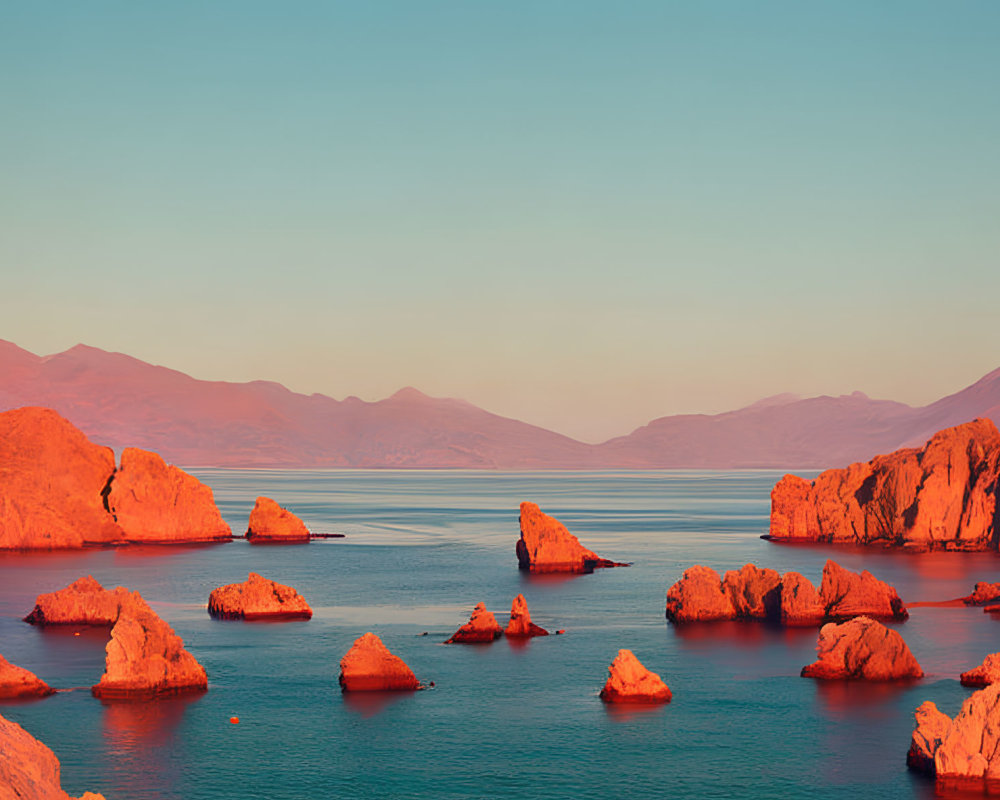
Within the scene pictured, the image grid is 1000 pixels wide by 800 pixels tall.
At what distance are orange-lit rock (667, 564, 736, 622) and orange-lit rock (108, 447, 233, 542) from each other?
8505 centimetres

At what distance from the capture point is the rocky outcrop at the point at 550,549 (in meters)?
135

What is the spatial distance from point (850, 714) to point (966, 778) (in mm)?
14876

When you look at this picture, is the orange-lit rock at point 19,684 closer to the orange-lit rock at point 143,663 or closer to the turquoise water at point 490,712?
the turquoise water at point 490,712

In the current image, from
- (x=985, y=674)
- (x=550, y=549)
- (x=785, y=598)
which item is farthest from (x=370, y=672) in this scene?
(x=550, y=549)

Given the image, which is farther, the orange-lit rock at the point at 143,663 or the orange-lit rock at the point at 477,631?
the orange-lit rock at the point at 477,631

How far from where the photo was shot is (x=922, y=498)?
159500 mm

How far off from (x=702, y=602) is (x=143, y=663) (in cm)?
4670

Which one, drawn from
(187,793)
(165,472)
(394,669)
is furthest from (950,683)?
(165,472)

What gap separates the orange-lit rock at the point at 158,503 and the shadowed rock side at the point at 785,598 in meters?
86.6

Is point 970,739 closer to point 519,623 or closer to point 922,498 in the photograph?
point 519,623

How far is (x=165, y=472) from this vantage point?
533 ft

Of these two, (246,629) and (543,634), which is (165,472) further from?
(543,634)

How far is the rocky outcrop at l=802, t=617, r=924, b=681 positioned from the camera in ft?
232

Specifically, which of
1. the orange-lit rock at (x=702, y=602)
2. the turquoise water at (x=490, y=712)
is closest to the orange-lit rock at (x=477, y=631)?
the turquoise water at (x=490, y=712)
